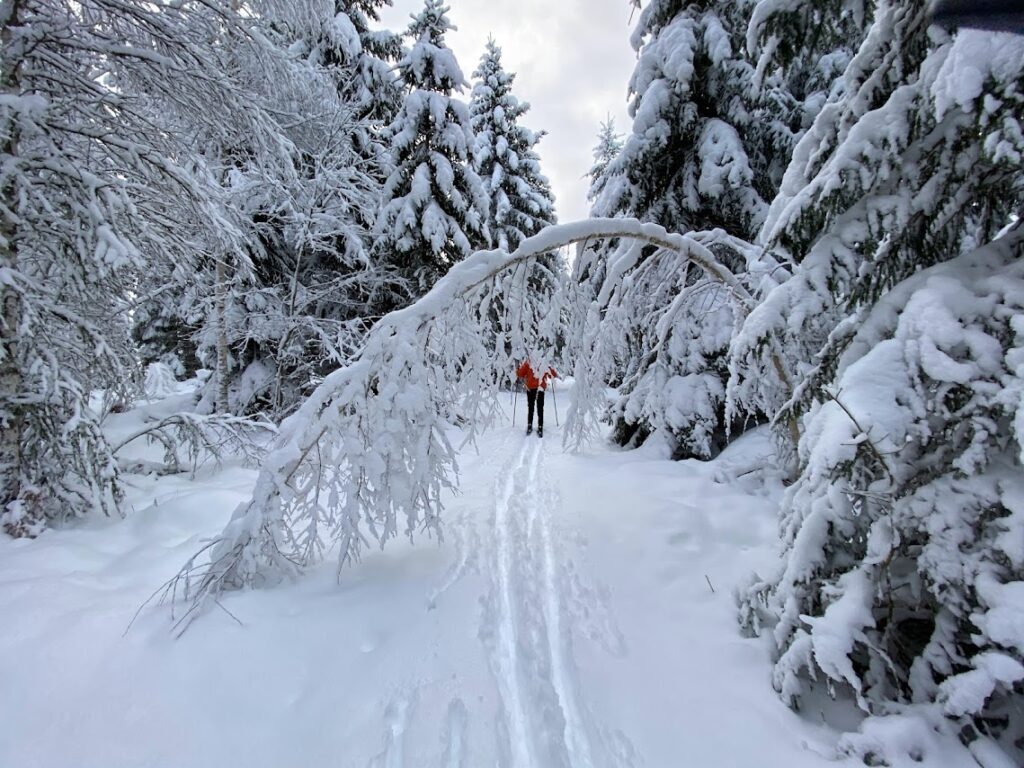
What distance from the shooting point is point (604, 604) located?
11.4 ft

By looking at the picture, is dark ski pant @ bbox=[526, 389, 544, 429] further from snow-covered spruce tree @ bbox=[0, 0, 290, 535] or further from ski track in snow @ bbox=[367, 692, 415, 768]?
ski track in snow @ bbox=[367, 692, 415, 768]

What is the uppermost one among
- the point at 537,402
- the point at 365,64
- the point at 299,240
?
the point at 365,64

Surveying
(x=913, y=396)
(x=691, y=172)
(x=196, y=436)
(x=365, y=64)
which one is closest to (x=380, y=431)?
(x=913, y=396)

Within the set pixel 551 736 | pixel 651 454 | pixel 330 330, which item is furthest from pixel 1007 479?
pixel 330 330

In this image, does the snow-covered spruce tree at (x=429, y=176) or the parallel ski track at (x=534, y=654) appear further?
the snow-covered spruce tree at (x=429, y=176)

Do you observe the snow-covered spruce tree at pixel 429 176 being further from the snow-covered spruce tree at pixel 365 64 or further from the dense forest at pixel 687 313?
the dense forest at pixel 687 313

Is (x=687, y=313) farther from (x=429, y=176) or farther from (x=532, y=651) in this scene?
(x=429, y=176)

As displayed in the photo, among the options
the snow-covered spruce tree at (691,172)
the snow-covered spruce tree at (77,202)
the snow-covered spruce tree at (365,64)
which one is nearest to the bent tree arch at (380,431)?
the snow-covered spruce tree at (77,202)

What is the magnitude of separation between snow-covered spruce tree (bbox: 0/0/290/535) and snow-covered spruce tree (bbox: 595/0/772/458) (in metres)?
5.75

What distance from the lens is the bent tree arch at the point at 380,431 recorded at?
3.29 m

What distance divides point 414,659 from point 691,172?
313 inches

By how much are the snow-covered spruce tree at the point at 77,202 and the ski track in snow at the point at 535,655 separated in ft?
13.2

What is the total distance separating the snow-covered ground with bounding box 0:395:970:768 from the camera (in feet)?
7.02

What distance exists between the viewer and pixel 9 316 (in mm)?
4012
